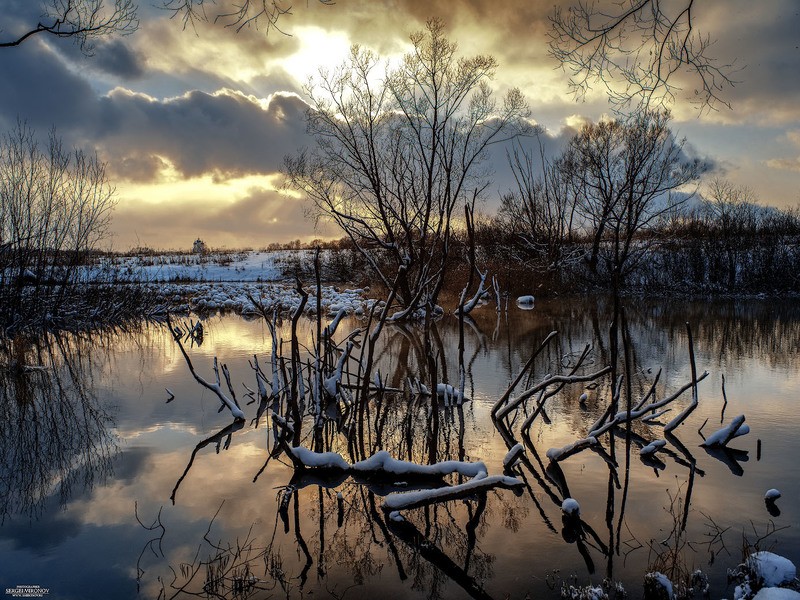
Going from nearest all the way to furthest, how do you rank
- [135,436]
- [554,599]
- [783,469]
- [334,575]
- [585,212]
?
[554,599] < [334,575] < [783,469] < [135,436] < [585,212]

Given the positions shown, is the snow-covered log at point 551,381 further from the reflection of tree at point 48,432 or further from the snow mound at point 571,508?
the reflection of tree at point 48,432

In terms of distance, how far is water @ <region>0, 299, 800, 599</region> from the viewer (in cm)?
286

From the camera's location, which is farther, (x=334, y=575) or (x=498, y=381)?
(x=498, y=381)

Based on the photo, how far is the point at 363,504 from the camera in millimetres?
3725

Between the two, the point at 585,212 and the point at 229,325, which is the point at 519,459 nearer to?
the point at 229,325

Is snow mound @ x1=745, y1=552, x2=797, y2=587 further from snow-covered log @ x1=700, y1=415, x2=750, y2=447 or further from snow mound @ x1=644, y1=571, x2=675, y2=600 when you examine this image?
snow-covered log @ x1=700, y1=415, x2=750, y2=447

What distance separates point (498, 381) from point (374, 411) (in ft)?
6.87

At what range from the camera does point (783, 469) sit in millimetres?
4238

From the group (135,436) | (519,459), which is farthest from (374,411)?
(135,436)

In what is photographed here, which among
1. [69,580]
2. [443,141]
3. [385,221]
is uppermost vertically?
[443,141]

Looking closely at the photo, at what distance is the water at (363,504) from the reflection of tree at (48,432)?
26mm

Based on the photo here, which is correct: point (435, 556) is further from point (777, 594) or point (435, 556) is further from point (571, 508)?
point (777, 594)

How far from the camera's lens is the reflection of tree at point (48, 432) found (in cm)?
408

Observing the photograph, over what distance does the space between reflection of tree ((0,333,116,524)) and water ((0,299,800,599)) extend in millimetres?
26
